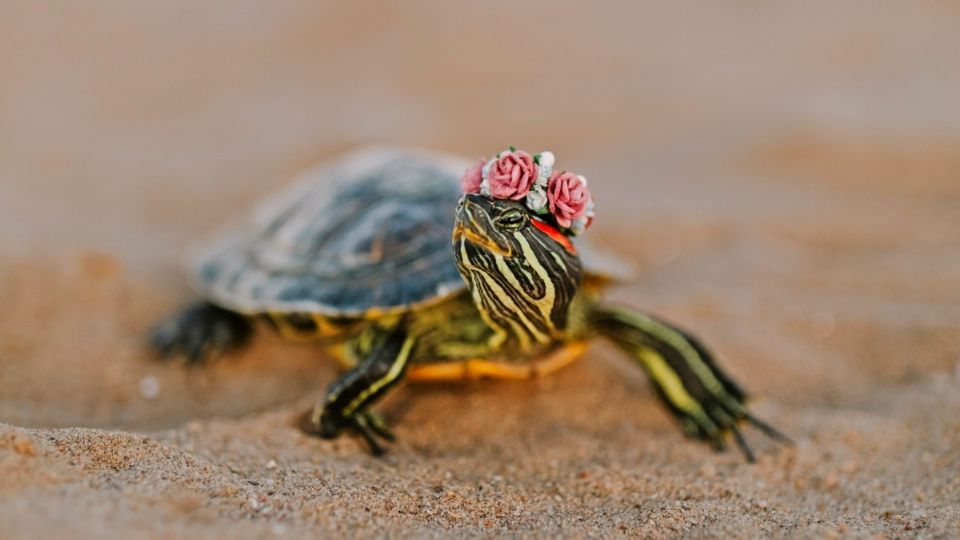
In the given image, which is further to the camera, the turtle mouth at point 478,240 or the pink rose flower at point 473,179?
the pink rose flower at point 473,179

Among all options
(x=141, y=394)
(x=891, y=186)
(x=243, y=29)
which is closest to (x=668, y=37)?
(x=891, y=186)

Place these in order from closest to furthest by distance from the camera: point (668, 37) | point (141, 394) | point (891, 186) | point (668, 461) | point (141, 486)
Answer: point (141, 486)
point (668, 461)
point (141, 394)
point (891, 186)
point (668, 37)

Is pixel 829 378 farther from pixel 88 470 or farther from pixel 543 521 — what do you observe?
pixel 88 470

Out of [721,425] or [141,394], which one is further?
[141,394]

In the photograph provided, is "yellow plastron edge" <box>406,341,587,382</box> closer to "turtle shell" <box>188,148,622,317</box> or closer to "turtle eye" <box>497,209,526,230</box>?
"turtle shell" <box>188,148,622,317</box>

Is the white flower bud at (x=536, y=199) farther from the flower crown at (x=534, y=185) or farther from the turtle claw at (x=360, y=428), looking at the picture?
the turtle claw at (x=360, y=428)

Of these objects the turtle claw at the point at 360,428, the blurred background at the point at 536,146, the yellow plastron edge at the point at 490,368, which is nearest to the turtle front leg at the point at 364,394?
the turtle claw at the point at 360,428

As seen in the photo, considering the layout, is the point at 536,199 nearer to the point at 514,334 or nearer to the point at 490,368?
the point at 514,334
